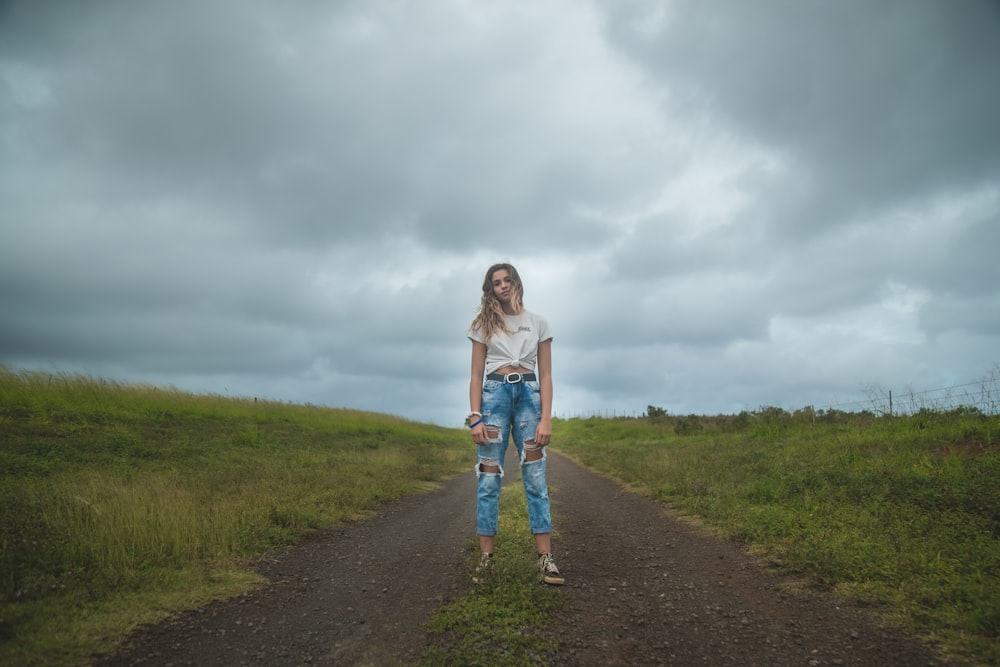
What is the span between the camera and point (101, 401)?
49.5ft

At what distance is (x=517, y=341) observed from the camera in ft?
14.4

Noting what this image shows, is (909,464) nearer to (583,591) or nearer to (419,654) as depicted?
(583,591)

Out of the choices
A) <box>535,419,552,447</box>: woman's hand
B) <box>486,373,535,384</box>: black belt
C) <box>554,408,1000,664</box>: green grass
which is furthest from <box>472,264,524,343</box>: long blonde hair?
<box>554,408,1000,664</box>: green grass

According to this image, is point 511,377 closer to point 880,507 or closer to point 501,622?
point 501,622

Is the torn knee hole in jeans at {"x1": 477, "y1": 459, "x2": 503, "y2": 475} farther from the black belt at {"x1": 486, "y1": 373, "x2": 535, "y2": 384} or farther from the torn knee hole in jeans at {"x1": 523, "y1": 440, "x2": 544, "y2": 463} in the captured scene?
the black belt at {"x1": 486, "y1": 373, "x2": 535, "y2": 384}

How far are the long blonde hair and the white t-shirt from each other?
0.04m

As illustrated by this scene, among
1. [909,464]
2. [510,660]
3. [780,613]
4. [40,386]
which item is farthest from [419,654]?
[40,386]

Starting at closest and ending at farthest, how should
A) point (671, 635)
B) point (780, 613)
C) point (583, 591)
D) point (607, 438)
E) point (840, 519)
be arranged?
1. point (671, 635)
2. point (780, 613)
3. point (583, 591)
4. point (840, 519)
5. point (607, 438)

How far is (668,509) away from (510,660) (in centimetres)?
546

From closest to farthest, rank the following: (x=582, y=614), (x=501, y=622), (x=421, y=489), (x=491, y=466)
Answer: (x=501, y=622)
(x=582, y=614)
(x=491, y=466)
(x=421, y=489)

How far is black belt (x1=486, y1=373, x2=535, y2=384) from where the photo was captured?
4.28 meters

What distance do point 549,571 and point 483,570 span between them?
1.70ft

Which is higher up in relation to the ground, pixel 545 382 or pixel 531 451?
pixel 545 382

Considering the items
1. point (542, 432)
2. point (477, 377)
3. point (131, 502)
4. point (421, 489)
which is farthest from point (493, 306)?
point (421, 489)
